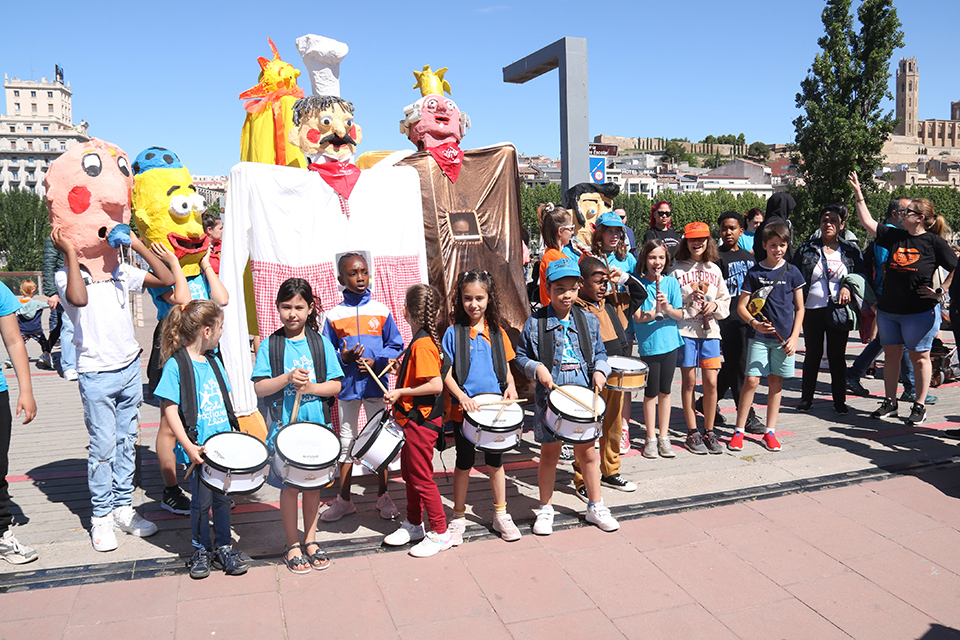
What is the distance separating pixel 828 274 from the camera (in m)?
6.55

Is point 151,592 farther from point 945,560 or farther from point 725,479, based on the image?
point 945,560

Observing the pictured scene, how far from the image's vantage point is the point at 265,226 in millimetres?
4973

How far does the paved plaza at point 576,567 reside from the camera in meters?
3.21

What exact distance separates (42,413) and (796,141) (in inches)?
916

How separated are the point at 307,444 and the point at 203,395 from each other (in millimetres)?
613

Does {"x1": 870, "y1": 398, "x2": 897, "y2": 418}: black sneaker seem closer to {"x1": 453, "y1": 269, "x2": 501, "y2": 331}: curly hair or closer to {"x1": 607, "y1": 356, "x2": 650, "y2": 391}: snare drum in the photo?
{"x1": 607, "y1": 356, "x2": 650, "y2": 391}: snare drum

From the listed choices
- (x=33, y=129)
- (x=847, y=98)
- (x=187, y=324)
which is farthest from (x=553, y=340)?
(x=33, y=129)

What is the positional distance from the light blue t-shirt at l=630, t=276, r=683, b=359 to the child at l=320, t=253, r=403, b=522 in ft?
6.61

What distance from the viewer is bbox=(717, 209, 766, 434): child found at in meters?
6.16

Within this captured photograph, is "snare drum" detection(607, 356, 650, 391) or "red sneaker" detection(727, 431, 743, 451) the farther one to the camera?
"red sneaker" detection(727, 431, 743, 451)

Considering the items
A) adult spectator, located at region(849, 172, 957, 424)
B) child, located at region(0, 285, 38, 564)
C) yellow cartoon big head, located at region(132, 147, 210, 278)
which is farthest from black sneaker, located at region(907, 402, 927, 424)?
child, located at region(0, 285, 38, 564)

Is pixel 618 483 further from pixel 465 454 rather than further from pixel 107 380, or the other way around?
pixel 107 380

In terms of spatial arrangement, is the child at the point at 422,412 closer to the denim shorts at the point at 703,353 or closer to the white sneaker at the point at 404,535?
the white sneaker at the point at 404,535

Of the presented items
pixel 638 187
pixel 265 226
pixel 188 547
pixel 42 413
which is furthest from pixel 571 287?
pixel 638 187
